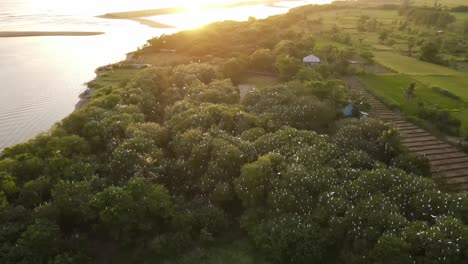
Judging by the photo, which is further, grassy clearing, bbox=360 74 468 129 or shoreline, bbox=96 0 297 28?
shoreline, bbox=96 0 297 28

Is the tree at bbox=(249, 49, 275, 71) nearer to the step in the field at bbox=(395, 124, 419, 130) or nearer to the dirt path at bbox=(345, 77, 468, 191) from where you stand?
the dirt path at bbox=(345, 77, 468, 191)

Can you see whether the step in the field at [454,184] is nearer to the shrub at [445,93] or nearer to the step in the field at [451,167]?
the step in the field at [451,167]

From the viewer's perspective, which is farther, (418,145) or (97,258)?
(418,145)

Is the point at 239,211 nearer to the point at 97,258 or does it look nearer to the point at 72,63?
the point at 97,258

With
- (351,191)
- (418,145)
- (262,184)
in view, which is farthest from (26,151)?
(418,145)

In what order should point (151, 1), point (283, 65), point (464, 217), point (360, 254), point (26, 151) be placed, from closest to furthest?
point (360, 254)
point (464, 217)
point (26, 151)
point (283, 65)
point (151, 1)

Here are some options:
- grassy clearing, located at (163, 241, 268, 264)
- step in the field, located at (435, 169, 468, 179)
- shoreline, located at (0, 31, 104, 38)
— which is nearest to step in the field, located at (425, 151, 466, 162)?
step in the field, located at (435, 169, 468, 179)
